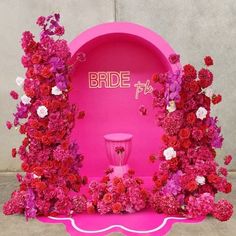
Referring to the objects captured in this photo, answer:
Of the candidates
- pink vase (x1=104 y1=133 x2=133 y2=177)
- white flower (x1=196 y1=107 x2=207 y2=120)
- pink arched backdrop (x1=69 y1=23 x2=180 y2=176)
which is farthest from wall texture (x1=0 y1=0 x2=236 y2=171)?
white flower (x1=196 y1=107 x2=207 y2=120)

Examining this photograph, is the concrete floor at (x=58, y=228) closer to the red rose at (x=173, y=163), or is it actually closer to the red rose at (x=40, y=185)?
the red rose at (x=40, y=185)

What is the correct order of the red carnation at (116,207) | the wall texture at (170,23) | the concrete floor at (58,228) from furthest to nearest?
the wall texture at (170,23), the red carnation at (116,207), the concrete floor at (58,228)

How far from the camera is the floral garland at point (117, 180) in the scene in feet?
12.3

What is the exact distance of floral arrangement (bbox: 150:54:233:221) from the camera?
3.73 meters

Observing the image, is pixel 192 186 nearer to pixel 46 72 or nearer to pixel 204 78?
pixel 204 78

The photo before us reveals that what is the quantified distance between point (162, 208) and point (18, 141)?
2.37 m

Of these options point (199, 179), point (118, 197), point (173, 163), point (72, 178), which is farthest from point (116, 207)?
point (199, 179)

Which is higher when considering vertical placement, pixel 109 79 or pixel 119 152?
pixel 109 79

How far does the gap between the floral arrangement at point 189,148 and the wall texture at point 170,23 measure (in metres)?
1.47

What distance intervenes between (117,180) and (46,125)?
783 mm

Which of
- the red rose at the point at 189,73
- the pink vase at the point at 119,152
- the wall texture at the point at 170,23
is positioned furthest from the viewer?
the wall texture at the point at 170,23

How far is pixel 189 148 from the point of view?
3.80 m

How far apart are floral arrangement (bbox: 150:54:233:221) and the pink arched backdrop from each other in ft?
2.34

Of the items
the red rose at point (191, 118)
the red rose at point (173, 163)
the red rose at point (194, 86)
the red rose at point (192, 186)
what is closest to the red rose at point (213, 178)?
the red rose at point (192, 186)
